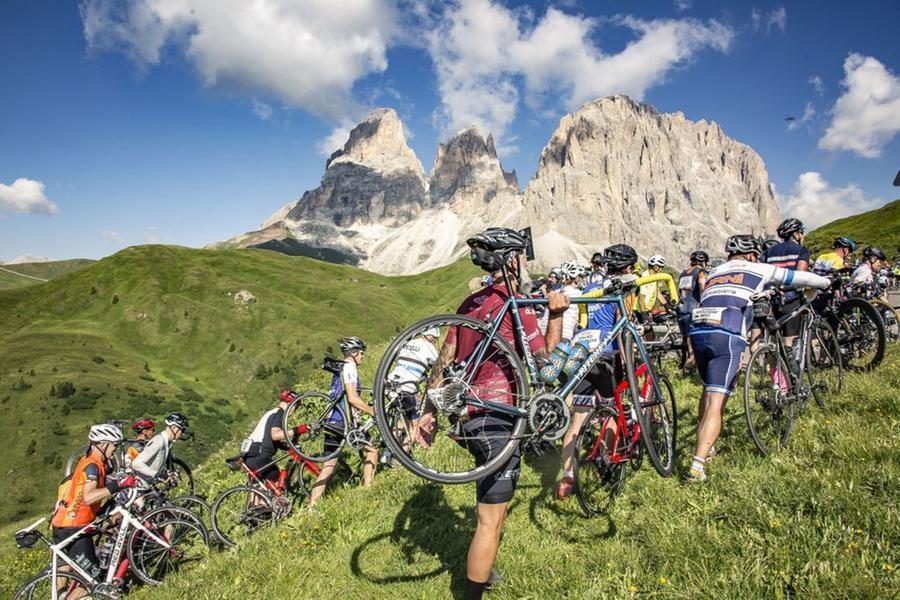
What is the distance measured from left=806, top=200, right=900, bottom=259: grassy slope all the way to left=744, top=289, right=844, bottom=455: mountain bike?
60.0 meters

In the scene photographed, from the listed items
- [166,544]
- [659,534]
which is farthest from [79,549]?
[659,534]

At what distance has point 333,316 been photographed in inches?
7534

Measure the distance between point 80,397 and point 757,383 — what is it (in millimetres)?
148905

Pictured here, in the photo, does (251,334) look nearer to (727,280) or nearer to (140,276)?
(140,276)

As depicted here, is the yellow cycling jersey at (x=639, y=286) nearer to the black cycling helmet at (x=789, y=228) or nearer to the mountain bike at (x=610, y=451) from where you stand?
the mountain bike at (x=610, y=451)

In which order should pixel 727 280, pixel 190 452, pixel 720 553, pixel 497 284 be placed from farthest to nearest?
pixel 190 452 < pixel 727 280 < pixel 497 284 < pixel 720 553

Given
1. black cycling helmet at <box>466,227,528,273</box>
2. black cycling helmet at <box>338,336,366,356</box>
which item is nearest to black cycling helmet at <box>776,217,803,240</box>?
black cycling helmet at <box>466,227,528,273</box>

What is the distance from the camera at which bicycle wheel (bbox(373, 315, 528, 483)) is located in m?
4.89

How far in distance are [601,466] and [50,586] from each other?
12.5 meters

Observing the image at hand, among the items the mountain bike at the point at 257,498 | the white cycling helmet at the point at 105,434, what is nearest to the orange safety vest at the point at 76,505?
the white cycling helmet at the point at 105,434

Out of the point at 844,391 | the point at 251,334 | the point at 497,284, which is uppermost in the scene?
the point at 497,284

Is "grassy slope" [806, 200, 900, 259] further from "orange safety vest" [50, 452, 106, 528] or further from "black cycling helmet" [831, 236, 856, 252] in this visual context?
"orange safety vest" [50, 452, 106, 528]

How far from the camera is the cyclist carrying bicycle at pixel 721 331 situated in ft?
20.6

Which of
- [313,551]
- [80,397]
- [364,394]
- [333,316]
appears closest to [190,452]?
[80,397]
